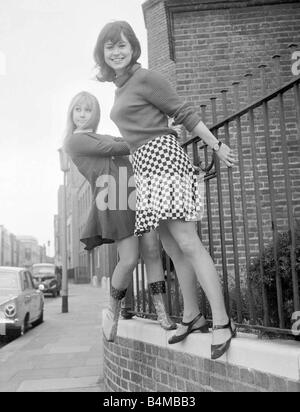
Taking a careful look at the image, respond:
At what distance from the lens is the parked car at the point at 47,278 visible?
24.1 metres

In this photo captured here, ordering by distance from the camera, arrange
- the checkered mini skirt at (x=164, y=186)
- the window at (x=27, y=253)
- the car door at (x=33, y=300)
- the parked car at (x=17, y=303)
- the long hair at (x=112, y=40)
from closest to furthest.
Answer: the checkered mini skirt at (x=164, y=186) < the long hair at (x=112, y=40) < the parked car at (x=17, y=303) < the car door at (x=33, y=300) < the window at (x=27, y=253)

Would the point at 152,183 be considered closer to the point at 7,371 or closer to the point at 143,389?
the point at 143,389

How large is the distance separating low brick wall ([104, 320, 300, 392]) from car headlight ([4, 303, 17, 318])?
531 centimetres

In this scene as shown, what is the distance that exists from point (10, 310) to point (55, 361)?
3.18 meters

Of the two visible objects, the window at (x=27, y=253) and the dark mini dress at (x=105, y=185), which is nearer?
the dark mini dress at (x=105, y=185)

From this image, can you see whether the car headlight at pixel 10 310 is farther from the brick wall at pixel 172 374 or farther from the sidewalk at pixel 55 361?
the brick wall at pixel 172 374

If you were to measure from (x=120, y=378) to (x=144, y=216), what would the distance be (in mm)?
1644

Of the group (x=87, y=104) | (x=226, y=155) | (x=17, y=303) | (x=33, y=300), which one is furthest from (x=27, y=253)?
(x=226, y=155)

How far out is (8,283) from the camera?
9.73 meters

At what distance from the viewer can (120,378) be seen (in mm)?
3629

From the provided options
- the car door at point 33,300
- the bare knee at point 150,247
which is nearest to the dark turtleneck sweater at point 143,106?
the bare knee at point 150,247

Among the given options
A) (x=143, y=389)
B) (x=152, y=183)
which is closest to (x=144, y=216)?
(x=152, y=183)

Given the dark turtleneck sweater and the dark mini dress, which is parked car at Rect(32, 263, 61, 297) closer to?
the dark mini dress

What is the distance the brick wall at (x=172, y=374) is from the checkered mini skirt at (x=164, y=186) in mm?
838
